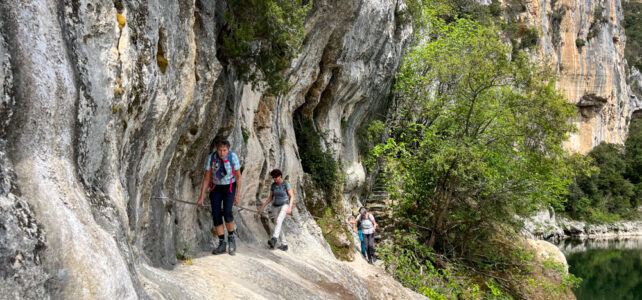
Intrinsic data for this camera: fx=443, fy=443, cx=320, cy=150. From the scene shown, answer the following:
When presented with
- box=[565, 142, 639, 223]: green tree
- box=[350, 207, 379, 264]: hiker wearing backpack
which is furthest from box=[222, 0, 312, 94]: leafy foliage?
box=[565, 142, 639, 223]: green tree

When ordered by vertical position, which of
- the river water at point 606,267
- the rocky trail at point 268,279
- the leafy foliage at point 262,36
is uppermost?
the leafy foliage at point 262,36

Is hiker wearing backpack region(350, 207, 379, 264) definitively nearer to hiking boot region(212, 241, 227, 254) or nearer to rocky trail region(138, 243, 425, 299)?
rocky trail region(138, 243, 425, 299)

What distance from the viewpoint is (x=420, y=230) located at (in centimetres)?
1650

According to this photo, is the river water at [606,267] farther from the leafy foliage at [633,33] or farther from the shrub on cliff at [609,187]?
the leafy foliage at [633,33]

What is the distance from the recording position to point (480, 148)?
14.4m

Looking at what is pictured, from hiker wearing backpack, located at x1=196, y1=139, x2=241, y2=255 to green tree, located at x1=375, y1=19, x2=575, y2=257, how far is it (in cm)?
844

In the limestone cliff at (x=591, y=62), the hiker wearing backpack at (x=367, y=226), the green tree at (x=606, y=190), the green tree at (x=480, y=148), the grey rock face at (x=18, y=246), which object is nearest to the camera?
the grey rock face at (x=18, y=246)

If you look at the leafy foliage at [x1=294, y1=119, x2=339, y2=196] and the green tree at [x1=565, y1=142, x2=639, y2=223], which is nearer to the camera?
the leafy foliage at [x1=294, y1=119, x2=339, y2=196]

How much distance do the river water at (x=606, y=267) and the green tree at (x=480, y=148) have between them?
829 cm

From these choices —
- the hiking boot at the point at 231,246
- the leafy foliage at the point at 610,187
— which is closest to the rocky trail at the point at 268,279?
the hiking boot at the point at 231,246

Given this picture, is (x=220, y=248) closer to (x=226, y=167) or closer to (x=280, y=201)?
(x=226, y=167)

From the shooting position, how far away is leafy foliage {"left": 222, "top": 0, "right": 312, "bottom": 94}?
24.7 feet

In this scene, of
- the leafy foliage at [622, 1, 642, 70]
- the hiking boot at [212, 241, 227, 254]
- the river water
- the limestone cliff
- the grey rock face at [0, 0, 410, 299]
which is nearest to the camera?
the grey rock face at [0, 0, 410, 299]

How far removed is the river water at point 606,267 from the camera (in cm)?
2429
